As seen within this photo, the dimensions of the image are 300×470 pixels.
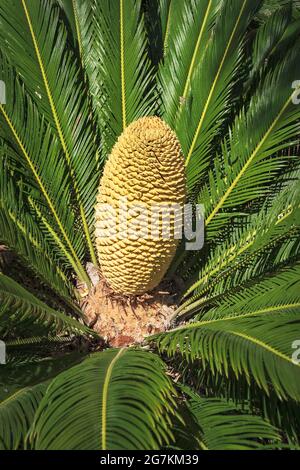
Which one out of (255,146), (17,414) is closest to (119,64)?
(255,146)

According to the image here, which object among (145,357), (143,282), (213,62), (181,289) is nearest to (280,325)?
(145,357)

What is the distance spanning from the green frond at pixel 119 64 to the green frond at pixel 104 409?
50.8 inches

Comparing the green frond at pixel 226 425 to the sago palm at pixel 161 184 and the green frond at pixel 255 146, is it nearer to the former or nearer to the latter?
the sago palm at pixel 161 184

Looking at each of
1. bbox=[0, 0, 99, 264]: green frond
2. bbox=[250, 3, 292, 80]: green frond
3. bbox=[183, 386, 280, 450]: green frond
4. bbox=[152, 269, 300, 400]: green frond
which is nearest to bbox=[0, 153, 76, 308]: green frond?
bbox=[0, 0, 99, 264]: green frond

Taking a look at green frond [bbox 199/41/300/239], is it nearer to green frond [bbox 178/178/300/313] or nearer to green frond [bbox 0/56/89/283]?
green frond [bbox 178/178/300/313]

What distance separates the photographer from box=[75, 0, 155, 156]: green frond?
2689 millimetres

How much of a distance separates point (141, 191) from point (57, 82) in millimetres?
813

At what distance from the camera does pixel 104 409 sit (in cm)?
158

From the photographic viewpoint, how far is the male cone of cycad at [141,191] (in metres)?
2.05

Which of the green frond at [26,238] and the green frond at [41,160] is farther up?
the green frond at [41,160]

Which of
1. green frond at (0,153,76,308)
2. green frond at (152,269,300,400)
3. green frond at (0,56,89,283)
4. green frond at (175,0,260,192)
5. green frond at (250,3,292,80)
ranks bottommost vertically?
green frond at (152,269,300,400)

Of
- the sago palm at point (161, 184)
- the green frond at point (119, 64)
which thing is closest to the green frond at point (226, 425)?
the sago palm at point (161, 184)

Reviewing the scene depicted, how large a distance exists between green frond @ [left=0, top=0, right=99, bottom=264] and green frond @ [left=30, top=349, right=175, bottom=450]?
96cm

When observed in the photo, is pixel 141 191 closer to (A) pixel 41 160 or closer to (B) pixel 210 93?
(A) pixel 41 160
